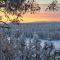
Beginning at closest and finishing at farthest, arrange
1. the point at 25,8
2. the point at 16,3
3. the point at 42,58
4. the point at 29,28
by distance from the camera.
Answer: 1. the point at 16,3
2. the point at 25,8
3. the point at 42,58
4. the point at 29,28

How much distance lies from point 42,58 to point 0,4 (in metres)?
2.50

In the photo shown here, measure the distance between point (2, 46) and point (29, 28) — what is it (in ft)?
20.1

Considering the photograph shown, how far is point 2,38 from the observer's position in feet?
14.3

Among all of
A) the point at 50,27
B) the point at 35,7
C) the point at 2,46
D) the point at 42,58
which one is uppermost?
the point at 35,7

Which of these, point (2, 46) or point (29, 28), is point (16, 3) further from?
point (29, 28)

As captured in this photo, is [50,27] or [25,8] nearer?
[25,8]

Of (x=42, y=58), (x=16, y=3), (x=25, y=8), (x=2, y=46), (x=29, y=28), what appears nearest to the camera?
(x=16, y=3)

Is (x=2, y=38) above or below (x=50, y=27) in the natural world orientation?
above

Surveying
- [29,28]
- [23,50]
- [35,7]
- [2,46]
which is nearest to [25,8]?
[35,7]

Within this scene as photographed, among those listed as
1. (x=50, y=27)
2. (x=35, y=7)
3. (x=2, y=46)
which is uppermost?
(x=35, y=7)

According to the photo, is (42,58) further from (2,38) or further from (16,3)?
(16,3)

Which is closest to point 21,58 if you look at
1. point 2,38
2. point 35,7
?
point 2,38

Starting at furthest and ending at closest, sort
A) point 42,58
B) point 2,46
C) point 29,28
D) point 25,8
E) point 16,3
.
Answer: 1. point 29,28
2. point 42,58
3. point 2,46
4. point 25,8
5. point 16,3

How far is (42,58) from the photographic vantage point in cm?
566
